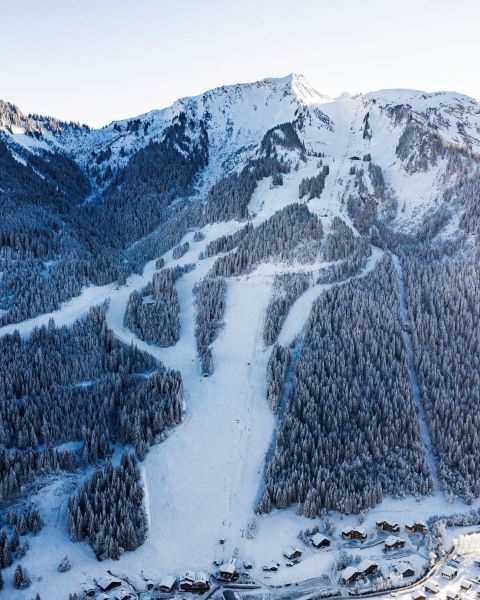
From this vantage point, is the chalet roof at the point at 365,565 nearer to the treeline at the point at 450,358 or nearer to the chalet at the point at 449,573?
the chalet at the point at 449,573

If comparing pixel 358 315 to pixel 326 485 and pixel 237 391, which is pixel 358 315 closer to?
pixel 237 391

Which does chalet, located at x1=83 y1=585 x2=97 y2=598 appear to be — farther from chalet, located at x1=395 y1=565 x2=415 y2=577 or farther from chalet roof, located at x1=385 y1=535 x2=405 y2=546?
chalet roof, located at x1=385 y1=535 x2=405 y2=546

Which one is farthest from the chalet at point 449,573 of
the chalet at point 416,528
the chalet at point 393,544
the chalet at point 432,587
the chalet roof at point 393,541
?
the chalet at point 416,528

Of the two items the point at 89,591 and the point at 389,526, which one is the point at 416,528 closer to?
the point at 389,526

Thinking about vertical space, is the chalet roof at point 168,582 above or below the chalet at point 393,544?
above

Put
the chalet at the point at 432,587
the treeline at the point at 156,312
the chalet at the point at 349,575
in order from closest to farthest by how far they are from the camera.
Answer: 1. the chalet at the point at 432,587
2. the chalet at the point at 349,575
3. the treeline at the point at 156,312
